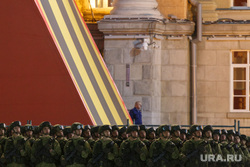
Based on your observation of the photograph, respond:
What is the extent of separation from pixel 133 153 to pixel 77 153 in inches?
40.1

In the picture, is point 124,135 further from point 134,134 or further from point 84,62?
point 84,62

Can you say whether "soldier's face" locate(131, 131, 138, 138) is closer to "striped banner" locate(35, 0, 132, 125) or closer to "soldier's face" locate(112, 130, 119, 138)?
"soldier's face" locate(112, 130, 119, 138)

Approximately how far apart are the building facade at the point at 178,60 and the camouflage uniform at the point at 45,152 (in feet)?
30.4

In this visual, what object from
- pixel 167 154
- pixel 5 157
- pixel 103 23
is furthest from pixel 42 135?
pixel 103 23

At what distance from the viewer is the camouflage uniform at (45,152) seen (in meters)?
20.8

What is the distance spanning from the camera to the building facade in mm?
30203

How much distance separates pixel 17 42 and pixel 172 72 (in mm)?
6266

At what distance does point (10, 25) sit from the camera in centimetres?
2561

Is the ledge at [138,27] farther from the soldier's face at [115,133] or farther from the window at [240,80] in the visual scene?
the soldier's face at [115,133]

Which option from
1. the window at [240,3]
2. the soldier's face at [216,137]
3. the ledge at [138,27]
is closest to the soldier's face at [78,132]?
the soldier's face at [216,137]

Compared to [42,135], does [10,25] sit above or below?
above

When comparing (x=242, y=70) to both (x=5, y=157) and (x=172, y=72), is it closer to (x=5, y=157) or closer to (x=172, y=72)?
(x=172, y=72)

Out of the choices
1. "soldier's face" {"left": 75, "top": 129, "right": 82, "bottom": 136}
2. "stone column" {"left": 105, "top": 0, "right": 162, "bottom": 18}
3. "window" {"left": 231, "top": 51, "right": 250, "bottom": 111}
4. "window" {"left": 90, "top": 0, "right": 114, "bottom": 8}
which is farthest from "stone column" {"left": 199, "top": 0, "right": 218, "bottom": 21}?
"soldier's face" {"left": 75, "top": 129, "right": 82, "bottom": 136}

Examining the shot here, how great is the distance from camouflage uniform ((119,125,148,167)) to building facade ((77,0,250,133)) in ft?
31.1
